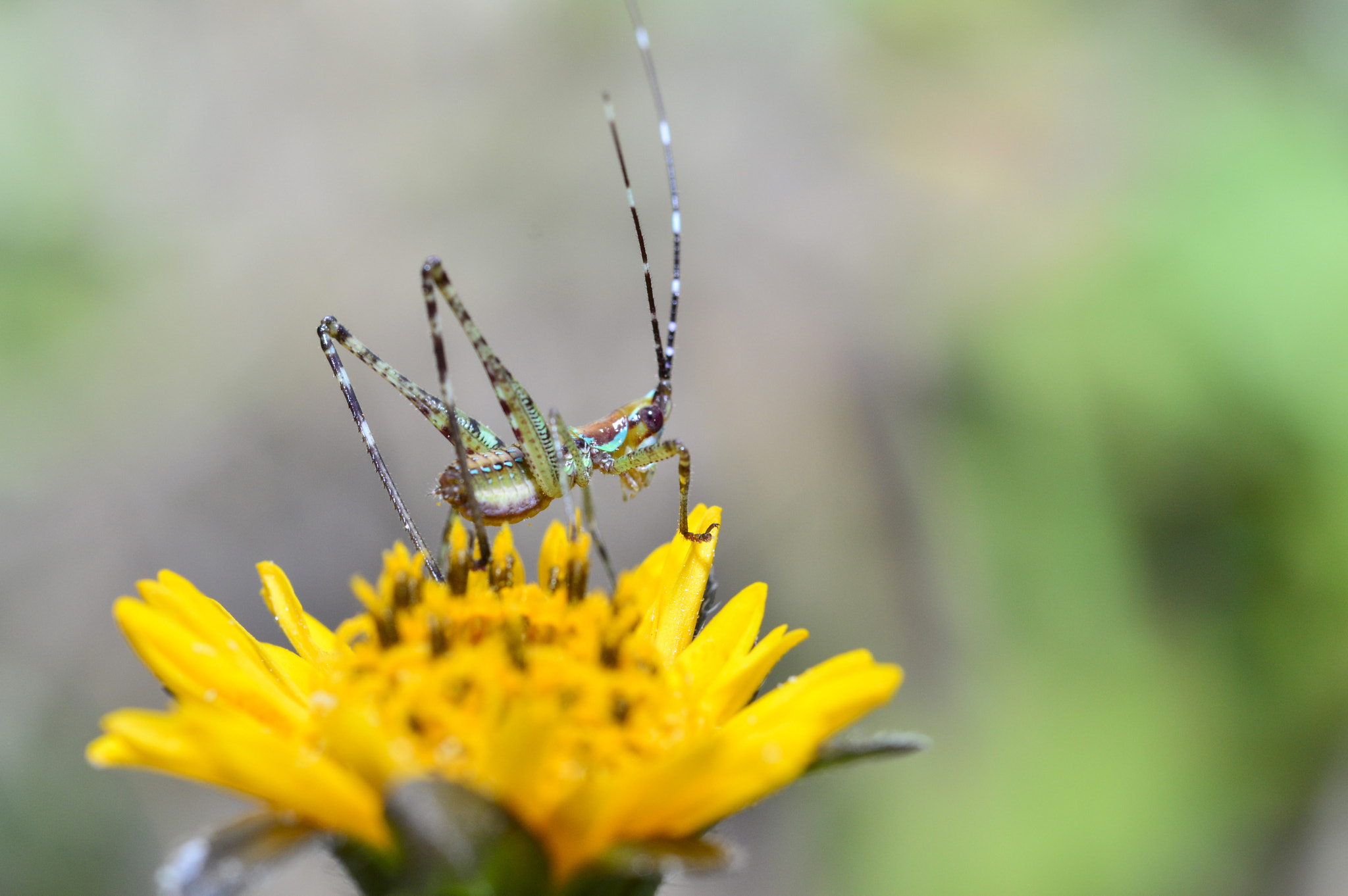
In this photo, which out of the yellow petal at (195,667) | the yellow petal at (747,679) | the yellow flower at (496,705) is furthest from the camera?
the yellow petal at (747,679)

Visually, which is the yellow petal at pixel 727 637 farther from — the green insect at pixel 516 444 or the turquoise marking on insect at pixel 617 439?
the turquoise marking on insect at pixel 617 439

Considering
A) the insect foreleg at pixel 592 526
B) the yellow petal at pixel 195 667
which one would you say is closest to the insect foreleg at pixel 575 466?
the insect foreleg at pixel 592 526

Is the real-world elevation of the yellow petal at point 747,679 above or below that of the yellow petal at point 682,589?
below

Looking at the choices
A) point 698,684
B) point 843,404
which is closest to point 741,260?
point 843,404

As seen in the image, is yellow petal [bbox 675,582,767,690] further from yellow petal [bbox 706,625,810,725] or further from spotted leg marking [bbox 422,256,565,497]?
spotted leg marking [bbox 422,256,565,497]

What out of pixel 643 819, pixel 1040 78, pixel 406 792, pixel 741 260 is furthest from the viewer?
pixel 1040 78

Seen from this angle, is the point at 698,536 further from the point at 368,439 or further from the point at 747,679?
the point at 368,439

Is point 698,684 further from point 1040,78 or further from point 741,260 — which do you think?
point 1040,78
